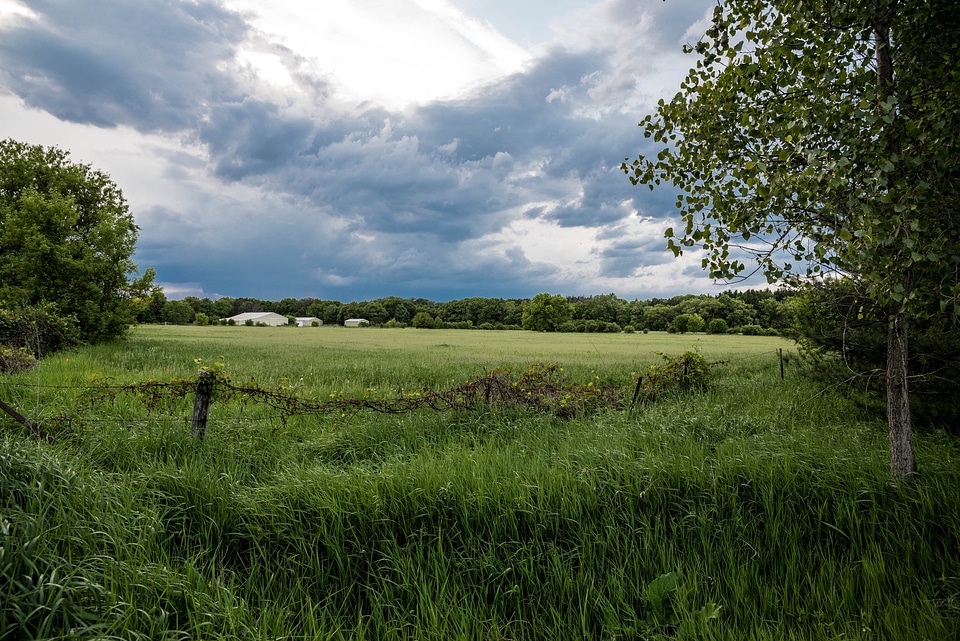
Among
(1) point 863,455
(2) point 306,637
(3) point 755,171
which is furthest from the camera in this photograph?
(1) point 863,455

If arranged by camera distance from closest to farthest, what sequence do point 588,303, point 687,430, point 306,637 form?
point 306,637
point 687,430
point 588,303

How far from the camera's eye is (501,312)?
12988 centimetres

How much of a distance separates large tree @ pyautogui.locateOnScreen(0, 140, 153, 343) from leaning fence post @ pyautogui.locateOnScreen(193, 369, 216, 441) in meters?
22.8

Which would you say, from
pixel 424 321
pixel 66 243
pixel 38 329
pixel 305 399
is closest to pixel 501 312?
pixel 424 321

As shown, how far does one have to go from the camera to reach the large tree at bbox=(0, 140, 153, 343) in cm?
2338

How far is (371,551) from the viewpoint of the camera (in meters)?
4.34

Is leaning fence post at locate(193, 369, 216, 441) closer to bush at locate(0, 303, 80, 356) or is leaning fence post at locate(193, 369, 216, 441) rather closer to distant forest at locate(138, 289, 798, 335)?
bush at locate(0, 303, 80, 356)

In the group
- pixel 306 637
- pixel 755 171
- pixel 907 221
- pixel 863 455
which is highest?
pixel 755 171

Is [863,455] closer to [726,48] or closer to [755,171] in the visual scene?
[755,171]

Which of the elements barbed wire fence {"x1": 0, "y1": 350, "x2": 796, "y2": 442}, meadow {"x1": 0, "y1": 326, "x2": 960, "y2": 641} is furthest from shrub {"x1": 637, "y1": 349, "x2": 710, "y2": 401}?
meadow {"x1": 0, "y1": 326, "x2": 960, "y2": 641}

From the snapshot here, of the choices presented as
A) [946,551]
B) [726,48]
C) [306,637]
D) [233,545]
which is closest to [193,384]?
[233,545]

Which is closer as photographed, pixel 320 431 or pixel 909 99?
pixel 909 99

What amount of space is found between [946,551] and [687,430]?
333 centimetres

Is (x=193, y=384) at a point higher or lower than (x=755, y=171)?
lower
